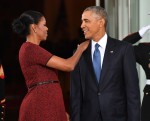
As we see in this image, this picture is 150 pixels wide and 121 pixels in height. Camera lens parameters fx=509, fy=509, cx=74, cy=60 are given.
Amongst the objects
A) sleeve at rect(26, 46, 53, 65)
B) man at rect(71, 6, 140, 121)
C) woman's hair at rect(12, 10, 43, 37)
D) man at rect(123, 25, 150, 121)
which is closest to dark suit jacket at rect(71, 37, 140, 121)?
man at rect(71, 6, 140, 121)

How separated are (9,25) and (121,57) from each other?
2.24 metres

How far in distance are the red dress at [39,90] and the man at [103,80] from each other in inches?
5.2

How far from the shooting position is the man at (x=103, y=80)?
9.60 feet

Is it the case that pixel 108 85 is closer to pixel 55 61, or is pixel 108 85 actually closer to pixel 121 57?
pixel 121 57

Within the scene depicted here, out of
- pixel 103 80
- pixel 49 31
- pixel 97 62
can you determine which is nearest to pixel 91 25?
pixel 97 62

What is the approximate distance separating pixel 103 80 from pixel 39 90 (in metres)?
0.41

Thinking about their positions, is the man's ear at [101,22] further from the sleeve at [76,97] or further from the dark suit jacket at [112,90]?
the sleeve at [76,97]

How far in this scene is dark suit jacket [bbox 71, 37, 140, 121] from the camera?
9.58ft

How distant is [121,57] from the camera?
9.68 feet

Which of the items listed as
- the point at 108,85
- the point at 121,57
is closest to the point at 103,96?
the point at 108,85

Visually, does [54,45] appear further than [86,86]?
Yes

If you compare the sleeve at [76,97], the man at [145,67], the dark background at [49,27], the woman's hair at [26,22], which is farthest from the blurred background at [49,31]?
the sleeve at [76,97]

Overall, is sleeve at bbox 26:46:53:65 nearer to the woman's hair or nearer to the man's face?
the woman's hair

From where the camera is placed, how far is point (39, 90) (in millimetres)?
3082
